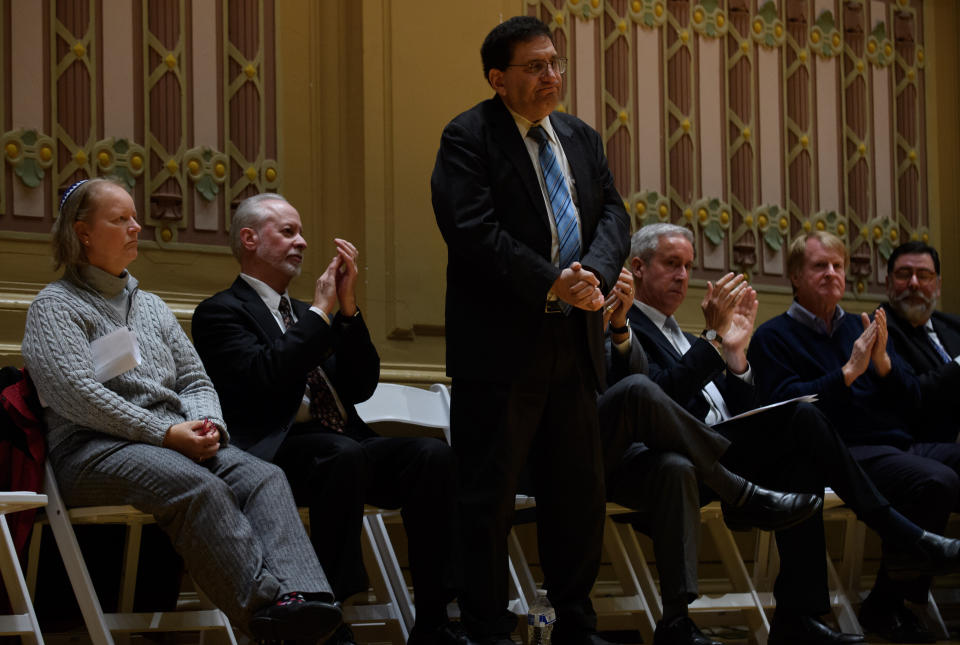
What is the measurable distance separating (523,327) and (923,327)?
7.77 feet

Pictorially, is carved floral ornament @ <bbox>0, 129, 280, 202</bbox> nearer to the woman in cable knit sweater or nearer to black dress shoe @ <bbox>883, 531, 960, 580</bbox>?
the woman in cable knit sweater

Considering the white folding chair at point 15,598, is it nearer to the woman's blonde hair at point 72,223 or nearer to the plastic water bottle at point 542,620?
the woman's blonde hair at point 72,223

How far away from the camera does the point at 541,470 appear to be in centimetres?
328

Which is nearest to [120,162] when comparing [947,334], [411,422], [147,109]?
[147,109]

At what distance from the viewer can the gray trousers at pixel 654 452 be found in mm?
3375

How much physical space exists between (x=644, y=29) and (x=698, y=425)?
234 cm

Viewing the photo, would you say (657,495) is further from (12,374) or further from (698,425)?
(12,374)

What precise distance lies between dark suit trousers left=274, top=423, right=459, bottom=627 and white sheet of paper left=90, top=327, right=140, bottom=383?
A: 512 mm

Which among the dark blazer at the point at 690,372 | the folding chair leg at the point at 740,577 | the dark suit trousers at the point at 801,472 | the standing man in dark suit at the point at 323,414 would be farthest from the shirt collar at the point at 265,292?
the folding chair leg at the point at 740,577

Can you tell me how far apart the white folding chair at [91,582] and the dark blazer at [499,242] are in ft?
2.95

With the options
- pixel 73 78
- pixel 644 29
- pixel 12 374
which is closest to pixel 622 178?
pixel 644 29

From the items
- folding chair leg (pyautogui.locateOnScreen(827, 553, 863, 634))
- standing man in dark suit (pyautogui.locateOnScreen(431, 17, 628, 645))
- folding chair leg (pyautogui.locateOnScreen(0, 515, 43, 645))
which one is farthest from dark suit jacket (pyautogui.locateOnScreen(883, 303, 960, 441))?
folding chair leg (pyautogui.locateOnScreen(0, 515, 43, 645))

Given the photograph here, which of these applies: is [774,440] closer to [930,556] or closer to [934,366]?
[930,556]

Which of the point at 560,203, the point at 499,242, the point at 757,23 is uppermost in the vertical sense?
the point at 757,23
